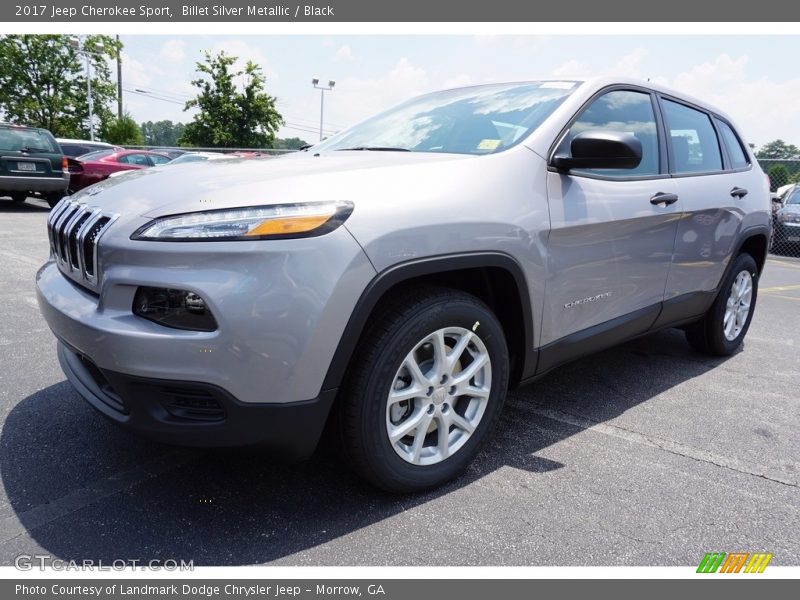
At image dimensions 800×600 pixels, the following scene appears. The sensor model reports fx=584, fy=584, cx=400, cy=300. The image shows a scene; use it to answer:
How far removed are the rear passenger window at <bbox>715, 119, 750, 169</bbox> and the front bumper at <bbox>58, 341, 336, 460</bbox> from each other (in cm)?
348

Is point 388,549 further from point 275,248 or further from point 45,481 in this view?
point 45,481

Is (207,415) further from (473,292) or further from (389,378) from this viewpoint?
(473,292)

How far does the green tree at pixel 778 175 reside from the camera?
15.0m

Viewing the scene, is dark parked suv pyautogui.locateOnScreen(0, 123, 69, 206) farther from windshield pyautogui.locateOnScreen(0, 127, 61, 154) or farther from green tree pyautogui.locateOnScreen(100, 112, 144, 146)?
green tree pyautogui.locateOnScreen(100, 112, 144, 146)

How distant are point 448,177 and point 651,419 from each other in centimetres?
182

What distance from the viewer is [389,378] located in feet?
6.49

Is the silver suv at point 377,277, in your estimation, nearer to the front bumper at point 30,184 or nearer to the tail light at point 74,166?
the front bumper at point 30,184

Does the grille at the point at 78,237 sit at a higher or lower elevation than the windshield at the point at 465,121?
lower

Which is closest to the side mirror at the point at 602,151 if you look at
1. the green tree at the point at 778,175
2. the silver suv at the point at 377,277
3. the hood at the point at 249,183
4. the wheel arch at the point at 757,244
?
the silver suv at the point at 377,277

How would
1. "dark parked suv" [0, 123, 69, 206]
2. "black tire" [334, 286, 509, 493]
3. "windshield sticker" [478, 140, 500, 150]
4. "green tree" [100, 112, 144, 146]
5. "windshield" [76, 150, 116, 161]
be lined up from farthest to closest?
1. "green tree" [100, 112, 144, 146]
2. "windshield" [76, 150, 116, 161]
3. "dark parked suv" [0, 123, 69, 206]
4. "windshield sticker" [478, 140, 500, 150]
5. "black tire" [334, 286, 509, 493]

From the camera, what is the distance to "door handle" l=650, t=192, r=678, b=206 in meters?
2.98

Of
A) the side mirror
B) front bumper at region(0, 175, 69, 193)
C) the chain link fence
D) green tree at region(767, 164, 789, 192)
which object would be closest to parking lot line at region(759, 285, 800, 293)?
the chain link fence

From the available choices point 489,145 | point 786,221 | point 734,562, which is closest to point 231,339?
point 489,145
